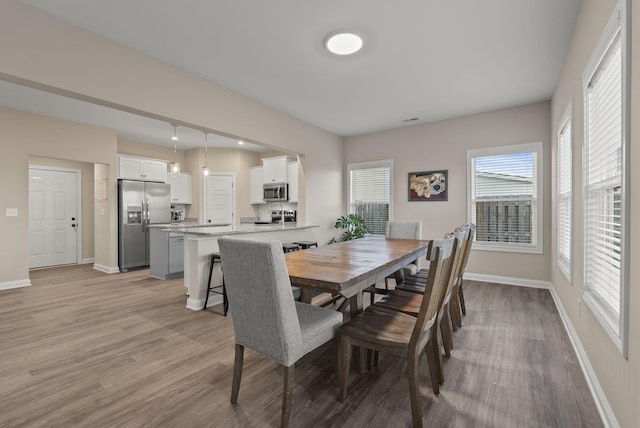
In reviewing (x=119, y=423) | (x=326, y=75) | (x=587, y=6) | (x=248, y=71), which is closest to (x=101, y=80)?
(x=248, y=71)

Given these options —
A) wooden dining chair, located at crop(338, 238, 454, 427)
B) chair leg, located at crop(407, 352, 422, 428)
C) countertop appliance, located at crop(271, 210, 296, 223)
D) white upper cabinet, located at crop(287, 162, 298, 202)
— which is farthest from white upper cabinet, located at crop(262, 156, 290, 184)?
chair leg, located at crop(407, 352, 422, 428)

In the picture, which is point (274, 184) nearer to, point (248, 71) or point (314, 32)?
point (248, 71)

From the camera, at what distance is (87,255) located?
Result: 21.8 feet

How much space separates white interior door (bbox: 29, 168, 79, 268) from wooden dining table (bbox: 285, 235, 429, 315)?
6383 millimetres

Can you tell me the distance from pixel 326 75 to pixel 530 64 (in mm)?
2211

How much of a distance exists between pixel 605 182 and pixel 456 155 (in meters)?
3.35

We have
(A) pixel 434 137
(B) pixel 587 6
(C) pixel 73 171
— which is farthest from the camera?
(C) pixel 73 171

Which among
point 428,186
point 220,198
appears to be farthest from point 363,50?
point 220,198

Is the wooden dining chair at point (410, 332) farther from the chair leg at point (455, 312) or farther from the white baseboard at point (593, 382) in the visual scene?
the chair leg at point (455, 312)

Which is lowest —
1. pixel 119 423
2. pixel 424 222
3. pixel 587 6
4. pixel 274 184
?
pixel 119 423

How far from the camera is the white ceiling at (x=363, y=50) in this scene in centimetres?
232

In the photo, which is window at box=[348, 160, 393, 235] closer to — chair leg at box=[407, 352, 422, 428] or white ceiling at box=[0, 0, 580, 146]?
white ceiling at box=[0, 0, 580, 146]

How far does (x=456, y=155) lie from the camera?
4.98 m

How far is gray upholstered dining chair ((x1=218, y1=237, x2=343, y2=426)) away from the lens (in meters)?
1.48
